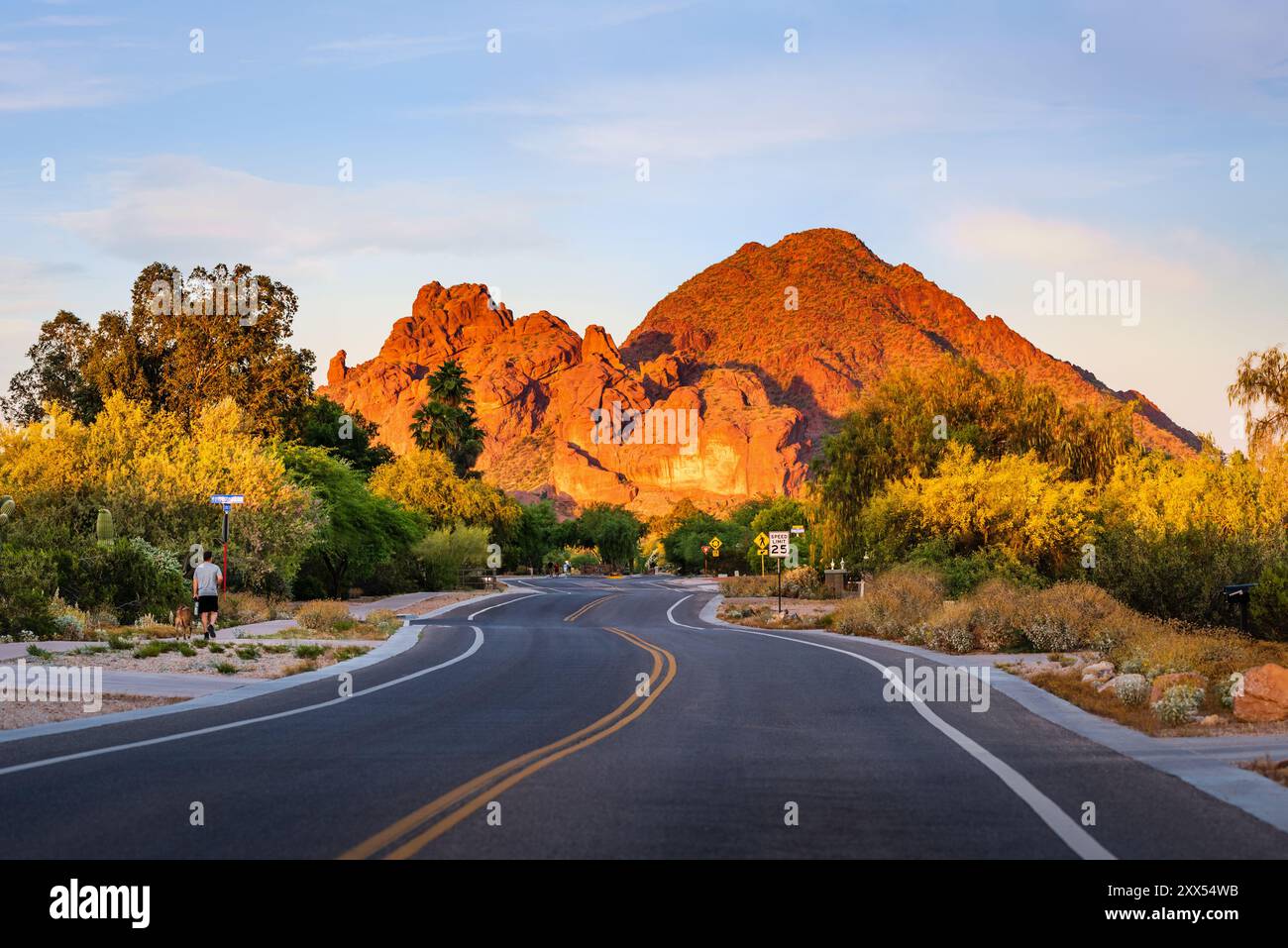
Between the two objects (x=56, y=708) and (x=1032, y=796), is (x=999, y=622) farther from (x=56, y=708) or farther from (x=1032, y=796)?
(x=56, y=708)

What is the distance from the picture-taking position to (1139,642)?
66.1 ft

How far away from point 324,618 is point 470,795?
25701mm

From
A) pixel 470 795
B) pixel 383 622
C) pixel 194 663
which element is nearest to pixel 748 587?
pixel 383 622

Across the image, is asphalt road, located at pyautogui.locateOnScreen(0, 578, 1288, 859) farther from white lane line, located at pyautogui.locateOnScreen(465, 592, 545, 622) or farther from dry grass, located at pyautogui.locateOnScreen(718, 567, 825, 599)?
dry grass, located at pyautogui.locateOnScreen(718, 567, 825, 599)

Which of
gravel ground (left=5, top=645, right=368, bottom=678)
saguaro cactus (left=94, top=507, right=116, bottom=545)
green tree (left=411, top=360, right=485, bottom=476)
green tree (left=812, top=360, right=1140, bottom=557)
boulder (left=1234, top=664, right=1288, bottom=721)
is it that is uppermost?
green tree (left=411, top=360, right=485, bottom=476)

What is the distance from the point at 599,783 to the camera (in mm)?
10000

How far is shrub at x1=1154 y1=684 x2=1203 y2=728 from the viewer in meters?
14.3

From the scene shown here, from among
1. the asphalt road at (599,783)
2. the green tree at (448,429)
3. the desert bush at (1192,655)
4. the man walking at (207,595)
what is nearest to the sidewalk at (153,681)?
the man walking at (207,595)

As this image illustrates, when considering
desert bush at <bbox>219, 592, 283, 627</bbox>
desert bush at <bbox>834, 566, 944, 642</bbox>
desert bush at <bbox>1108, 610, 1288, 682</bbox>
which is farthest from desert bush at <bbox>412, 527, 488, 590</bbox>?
desert bush at <bbox>1108, 610, 1288, 682</bbox>

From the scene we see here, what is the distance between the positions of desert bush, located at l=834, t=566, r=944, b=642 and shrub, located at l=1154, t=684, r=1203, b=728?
15184 mm

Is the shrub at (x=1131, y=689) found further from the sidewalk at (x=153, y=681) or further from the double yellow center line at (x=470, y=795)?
the sidewalk at (x=153, y=681)

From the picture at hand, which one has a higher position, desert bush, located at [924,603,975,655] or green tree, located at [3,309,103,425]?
green tree, located at [3,309,103,425]
